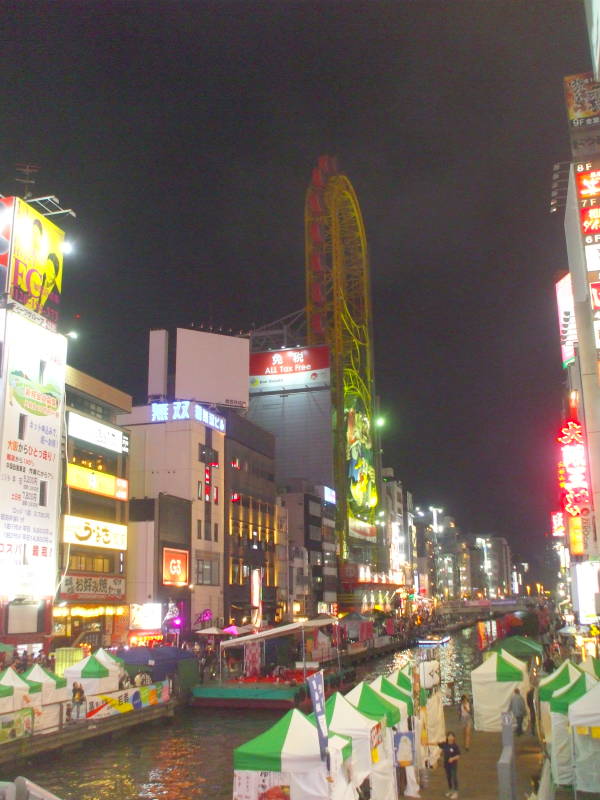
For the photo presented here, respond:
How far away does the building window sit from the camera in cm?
6950

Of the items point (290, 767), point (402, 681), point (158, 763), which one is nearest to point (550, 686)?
point (402, 681)

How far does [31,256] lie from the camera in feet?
148

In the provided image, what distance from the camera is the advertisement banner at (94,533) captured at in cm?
5231

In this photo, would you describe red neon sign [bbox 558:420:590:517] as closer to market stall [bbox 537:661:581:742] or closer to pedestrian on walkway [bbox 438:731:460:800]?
market stall [bbox 537:661:581:742]

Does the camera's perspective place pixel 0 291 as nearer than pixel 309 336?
Yes

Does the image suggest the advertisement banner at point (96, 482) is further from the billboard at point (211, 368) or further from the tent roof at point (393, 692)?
the tent roof at point (393, 692)

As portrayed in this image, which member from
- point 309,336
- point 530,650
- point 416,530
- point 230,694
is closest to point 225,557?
point 230,694

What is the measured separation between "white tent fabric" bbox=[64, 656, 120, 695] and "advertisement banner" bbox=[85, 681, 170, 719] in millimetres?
571

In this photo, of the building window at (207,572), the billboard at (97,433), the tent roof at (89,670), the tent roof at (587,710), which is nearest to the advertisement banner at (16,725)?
the tent roof at (89,670)

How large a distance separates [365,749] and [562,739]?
5.79 meters

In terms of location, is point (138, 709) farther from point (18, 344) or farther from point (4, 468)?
point (18, 344)

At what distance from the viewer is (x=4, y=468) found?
1636 inches

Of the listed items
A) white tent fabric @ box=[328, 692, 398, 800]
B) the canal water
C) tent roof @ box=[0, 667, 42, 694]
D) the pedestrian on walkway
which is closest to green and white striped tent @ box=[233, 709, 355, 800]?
white tent fabric @ box=[328, 692, 398, 800]

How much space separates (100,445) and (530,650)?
33.5 meters
